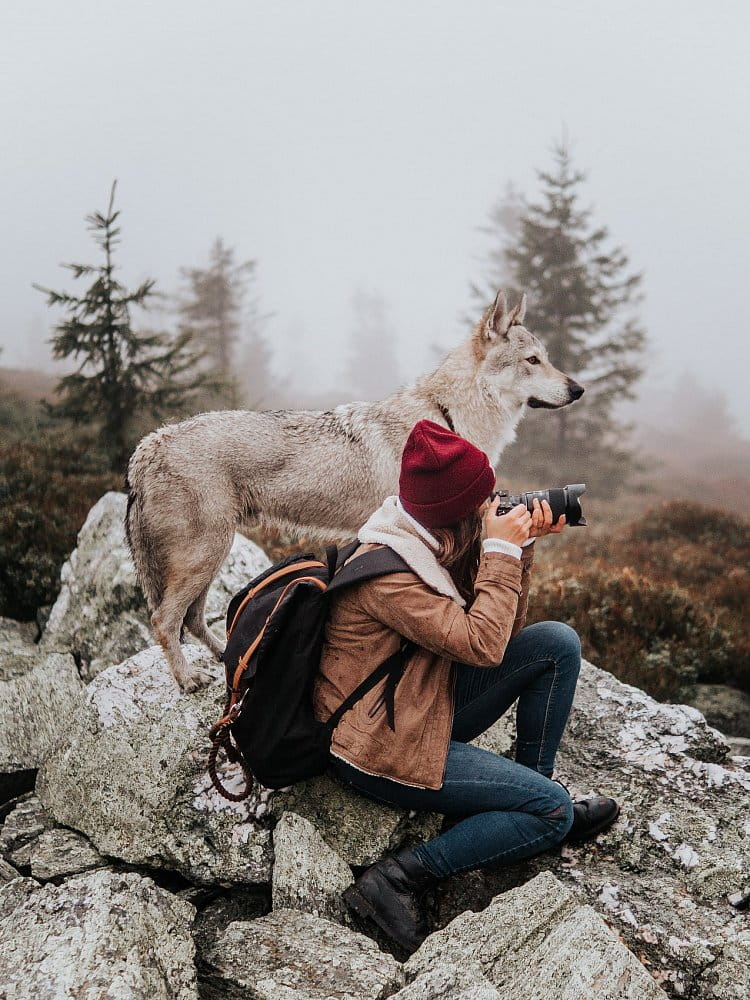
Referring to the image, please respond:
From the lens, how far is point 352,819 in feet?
10.8

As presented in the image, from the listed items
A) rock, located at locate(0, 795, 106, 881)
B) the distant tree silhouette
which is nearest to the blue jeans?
rock, located at locate(0, 795, 106, 881)

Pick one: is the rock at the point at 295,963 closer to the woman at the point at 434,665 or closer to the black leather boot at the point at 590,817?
the woman at the point at 434,665

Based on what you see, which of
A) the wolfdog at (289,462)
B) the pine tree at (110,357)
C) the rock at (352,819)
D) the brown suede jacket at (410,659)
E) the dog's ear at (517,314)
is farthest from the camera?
the pine tree at (110,357)

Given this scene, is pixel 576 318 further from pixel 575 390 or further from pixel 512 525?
pixel 512 525

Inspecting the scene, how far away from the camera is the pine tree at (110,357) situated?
9.52 meters

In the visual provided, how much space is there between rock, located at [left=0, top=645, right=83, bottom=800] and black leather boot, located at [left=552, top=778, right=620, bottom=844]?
318cm

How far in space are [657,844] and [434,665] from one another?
1.56 metres

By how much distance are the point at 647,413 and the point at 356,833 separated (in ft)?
209

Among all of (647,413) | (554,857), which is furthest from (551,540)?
(647,413)

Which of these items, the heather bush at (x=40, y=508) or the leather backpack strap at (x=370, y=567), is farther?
the heather bush at (x=40, y=508)

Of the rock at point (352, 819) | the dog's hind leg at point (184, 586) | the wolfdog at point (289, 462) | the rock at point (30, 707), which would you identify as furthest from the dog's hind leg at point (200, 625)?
the rock at point (352, 819)

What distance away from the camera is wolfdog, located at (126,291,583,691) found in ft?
14.3

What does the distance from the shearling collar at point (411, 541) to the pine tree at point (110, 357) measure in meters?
7.49

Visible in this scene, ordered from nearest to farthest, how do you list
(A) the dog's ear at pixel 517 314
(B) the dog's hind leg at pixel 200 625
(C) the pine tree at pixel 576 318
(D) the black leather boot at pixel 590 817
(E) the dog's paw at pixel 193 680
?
(D) the black leather boot at pixel 590 817, (E) the dog's paw at pixel 193 680, (B) the dog's hind leg at pixel 200 625, (A) the dog's ear at pixel 517 314, (C) the pine tree at pixel 576 318
